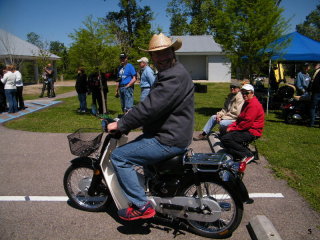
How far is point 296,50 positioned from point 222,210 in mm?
10475

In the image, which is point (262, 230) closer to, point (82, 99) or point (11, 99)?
point (82, 99)

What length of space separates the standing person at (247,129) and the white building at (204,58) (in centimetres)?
2739

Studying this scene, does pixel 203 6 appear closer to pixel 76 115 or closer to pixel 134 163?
pixel 76 115

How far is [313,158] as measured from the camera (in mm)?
5805

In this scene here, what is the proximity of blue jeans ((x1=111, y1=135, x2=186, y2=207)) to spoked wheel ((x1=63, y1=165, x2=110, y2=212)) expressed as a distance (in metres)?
0.68

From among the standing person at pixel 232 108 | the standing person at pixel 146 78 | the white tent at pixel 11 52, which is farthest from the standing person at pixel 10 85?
the white tent at pixel 11 52

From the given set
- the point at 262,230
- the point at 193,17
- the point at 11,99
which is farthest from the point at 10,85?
the point at 193,17

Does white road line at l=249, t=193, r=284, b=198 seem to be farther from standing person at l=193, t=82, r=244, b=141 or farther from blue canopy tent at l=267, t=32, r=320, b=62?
blue canopy tent at l=267, t=32, r=320, b=62

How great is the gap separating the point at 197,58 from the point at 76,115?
25061 millimetres

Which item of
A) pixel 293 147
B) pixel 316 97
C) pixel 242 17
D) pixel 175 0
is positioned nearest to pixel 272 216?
pixel 293 147

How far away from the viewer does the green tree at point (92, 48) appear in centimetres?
1042

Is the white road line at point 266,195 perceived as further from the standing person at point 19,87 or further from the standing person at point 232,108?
the standing person at point 19,87

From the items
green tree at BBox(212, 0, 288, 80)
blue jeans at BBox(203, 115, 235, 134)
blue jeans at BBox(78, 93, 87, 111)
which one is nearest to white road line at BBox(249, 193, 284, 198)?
blue jeans at BBox(203, 115, 235, 134)

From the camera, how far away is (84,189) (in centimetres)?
375
